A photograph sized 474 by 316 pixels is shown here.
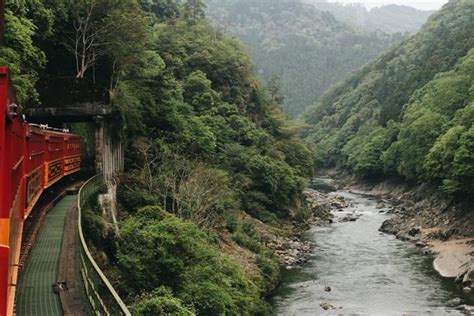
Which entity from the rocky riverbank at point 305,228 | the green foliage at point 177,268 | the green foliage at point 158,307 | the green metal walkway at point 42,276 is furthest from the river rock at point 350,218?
the green metal walkway at point 42,276

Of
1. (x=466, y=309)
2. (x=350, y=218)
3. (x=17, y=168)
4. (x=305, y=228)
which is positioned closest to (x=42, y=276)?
(x=17, y=168)

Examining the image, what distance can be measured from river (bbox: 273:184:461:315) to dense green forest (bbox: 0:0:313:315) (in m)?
2.56

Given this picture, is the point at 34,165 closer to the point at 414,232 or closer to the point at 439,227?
the point at 414,232

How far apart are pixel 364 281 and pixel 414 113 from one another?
55.3 meters

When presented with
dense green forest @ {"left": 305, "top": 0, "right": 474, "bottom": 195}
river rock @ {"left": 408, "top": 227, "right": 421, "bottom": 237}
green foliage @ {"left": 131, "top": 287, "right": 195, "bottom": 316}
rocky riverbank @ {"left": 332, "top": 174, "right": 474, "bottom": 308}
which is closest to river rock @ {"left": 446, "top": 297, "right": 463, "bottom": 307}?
rocky riverbank @ {"left": 332, "top": 174, "right": 474, "bottom": 308}

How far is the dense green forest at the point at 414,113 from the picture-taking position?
66.1m

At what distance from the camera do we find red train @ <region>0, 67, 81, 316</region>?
21.7 feet

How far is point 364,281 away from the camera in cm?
3984

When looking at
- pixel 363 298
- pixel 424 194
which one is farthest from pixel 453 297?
pixel 424 194

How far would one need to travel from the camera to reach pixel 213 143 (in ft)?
179

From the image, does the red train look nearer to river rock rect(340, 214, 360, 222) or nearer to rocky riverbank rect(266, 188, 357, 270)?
rocky riverbank rect(266, 188, 357, 270)

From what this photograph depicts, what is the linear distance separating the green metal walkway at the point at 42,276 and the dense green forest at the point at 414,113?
161ft

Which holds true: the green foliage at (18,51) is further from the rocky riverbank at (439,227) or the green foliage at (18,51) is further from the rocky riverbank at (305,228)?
the rocky riverbank at (439,227)

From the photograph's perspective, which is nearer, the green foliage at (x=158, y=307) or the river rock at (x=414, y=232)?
the green foliage at (x=158, y=307)
